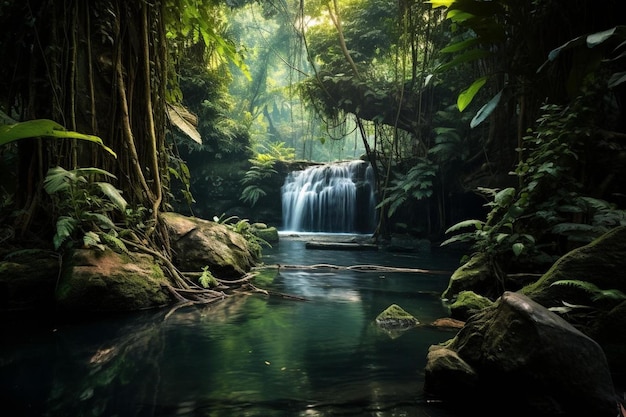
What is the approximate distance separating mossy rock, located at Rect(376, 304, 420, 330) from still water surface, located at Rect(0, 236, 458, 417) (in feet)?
0.32

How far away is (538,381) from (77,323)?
3344 millimetres

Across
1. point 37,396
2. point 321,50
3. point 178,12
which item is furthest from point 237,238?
point 321,50

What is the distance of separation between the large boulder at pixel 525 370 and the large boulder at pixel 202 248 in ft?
10.8

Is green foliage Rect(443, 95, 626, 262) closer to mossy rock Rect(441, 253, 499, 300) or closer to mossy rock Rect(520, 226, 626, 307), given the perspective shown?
mossy rock Rect(441, 253, 499, 300)

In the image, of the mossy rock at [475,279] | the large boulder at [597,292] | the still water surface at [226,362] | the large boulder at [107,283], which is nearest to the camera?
the still water surface at [226,362]

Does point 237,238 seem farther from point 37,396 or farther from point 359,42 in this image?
point 359,42

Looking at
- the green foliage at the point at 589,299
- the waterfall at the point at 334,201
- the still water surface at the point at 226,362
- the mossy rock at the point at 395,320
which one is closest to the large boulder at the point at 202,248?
the still water surface at the point at 226,362

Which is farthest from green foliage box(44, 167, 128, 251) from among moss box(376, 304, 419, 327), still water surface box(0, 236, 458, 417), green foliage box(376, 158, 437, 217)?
green foliage box(376, 158, 437, 217)

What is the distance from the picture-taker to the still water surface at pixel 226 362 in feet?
6.14

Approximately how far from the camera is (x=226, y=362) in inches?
96.7

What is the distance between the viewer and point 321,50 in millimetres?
13602

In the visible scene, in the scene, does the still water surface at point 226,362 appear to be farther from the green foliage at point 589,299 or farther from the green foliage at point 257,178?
the green foliage at point 257,178

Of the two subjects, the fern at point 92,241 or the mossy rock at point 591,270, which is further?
the fern at point 92,241

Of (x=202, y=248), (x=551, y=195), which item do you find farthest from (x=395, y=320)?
(x=202, y=248)
